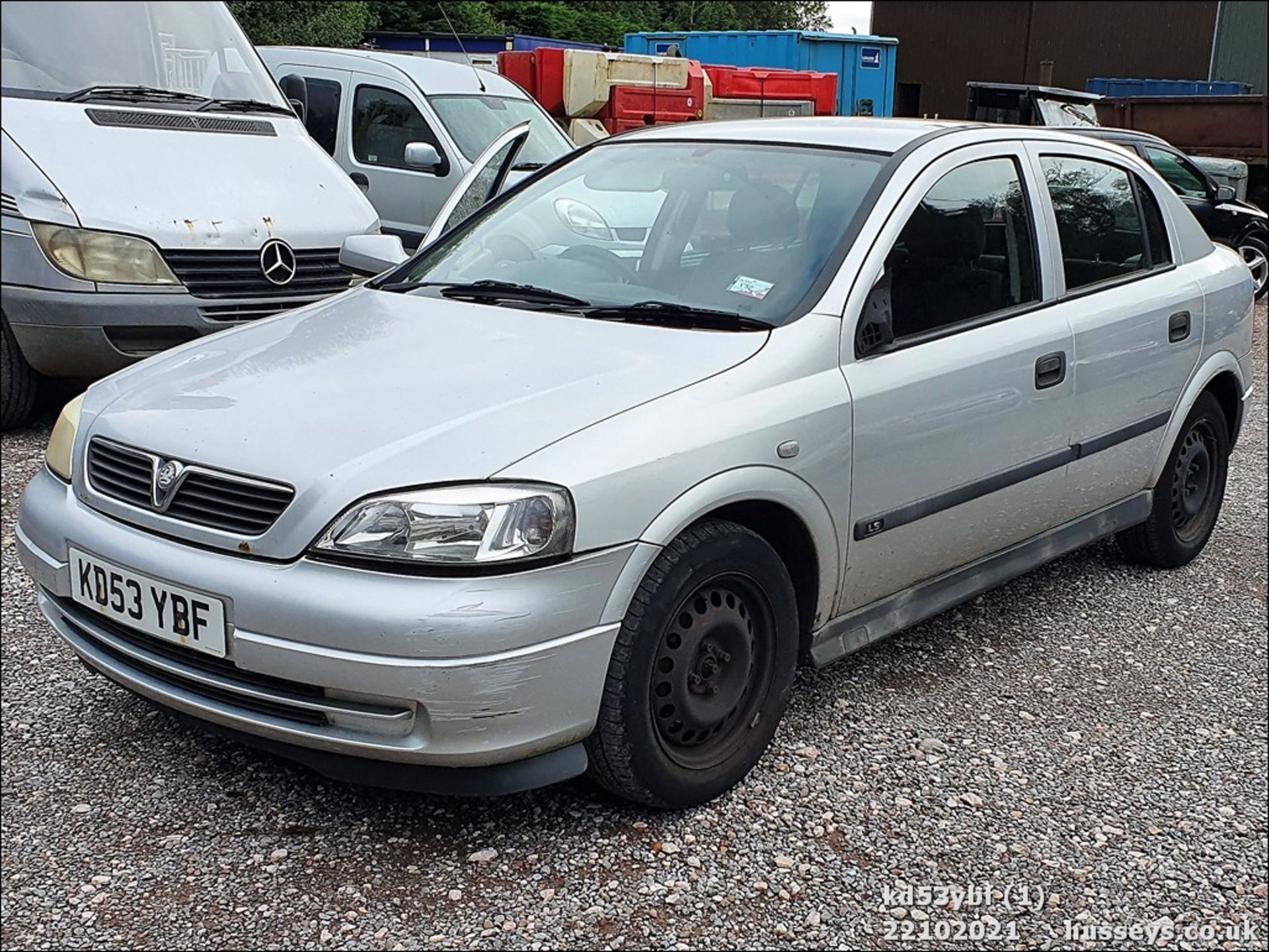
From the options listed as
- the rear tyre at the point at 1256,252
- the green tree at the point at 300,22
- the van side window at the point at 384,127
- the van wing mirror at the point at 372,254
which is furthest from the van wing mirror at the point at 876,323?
the green tree at the point at 300,22

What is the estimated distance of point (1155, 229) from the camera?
187 inches

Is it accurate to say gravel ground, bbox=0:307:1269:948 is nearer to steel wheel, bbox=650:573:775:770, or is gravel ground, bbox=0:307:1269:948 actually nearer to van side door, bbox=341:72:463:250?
steel wheel, bbox=650:573:775:770

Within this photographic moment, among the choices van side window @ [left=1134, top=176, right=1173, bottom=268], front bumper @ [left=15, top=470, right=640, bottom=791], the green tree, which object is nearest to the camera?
front bumper @ [left=15, top=470, right=640, bottom=791]

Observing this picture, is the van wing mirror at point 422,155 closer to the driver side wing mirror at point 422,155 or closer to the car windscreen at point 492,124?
the driver side wing mirror at point 422,155

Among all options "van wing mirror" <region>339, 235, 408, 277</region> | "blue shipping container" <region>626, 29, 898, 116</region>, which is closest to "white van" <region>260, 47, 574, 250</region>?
"van wing mirror" <region>339, 235, 408, 277</region>

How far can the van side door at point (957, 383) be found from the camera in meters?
3.39

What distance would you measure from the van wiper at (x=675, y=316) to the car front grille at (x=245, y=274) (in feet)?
9.75

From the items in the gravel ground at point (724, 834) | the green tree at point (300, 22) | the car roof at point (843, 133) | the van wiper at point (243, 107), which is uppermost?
the green tree at point (300, 22)

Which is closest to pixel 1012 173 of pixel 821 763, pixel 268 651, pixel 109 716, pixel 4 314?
pixel 821 763

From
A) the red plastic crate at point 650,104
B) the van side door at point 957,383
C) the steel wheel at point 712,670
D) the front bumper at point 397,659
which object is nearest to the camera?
the front bumper at point 397,659

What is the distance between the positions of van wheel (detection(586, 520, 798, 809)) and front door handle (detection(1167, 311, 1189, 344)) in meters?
2.20

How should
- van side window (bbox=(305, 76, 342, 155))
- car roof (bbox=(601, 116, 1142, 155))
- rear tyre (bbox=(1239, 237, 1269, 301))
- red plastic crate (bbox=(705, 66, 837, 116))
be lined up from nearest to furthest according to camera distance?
1. car roof (bbox=(601, 116, 1142, 155))
2. van side window (bbox=(305, 76, 342, 155))
3. rear tyre (bbox=(1239, 237, 1269, 301))
4. red plastic crate (bbox=(705, 66, 837, 116))

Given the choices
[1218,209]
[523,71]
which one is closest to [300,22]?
[523,71]

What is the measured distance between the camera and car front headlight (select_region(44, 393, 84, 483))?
3.10m
